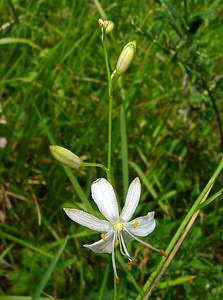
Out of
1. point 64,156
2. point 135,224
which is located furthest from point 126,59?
point 135,224

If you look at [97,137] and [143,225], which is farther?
[97,137]

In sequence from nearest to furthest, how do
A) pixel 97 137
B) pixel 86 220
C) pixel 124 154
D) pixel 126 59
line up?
pixel 86 220
pixel 126 59
pixel 124 154
pixel 97 137

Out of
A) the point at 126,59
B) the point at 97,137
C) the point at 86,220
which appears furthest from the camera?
the point at 97,137

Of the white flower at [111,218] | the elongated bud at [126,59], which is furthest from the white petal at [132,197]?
the elongated bud at [126,59]

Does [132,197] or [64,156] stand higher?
[64,156]

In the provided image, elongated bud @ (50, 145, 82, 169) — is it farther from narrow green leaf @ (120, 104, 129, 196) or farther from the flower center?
narrow green leaf @ (120, 104, 129, 196)

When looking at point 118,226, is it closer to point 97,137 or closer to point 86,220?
point 86,220

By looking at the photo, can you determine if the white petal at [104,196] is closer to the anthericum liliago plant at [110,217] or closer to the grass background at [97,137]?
the anthericum liliago plant at [110,217]
